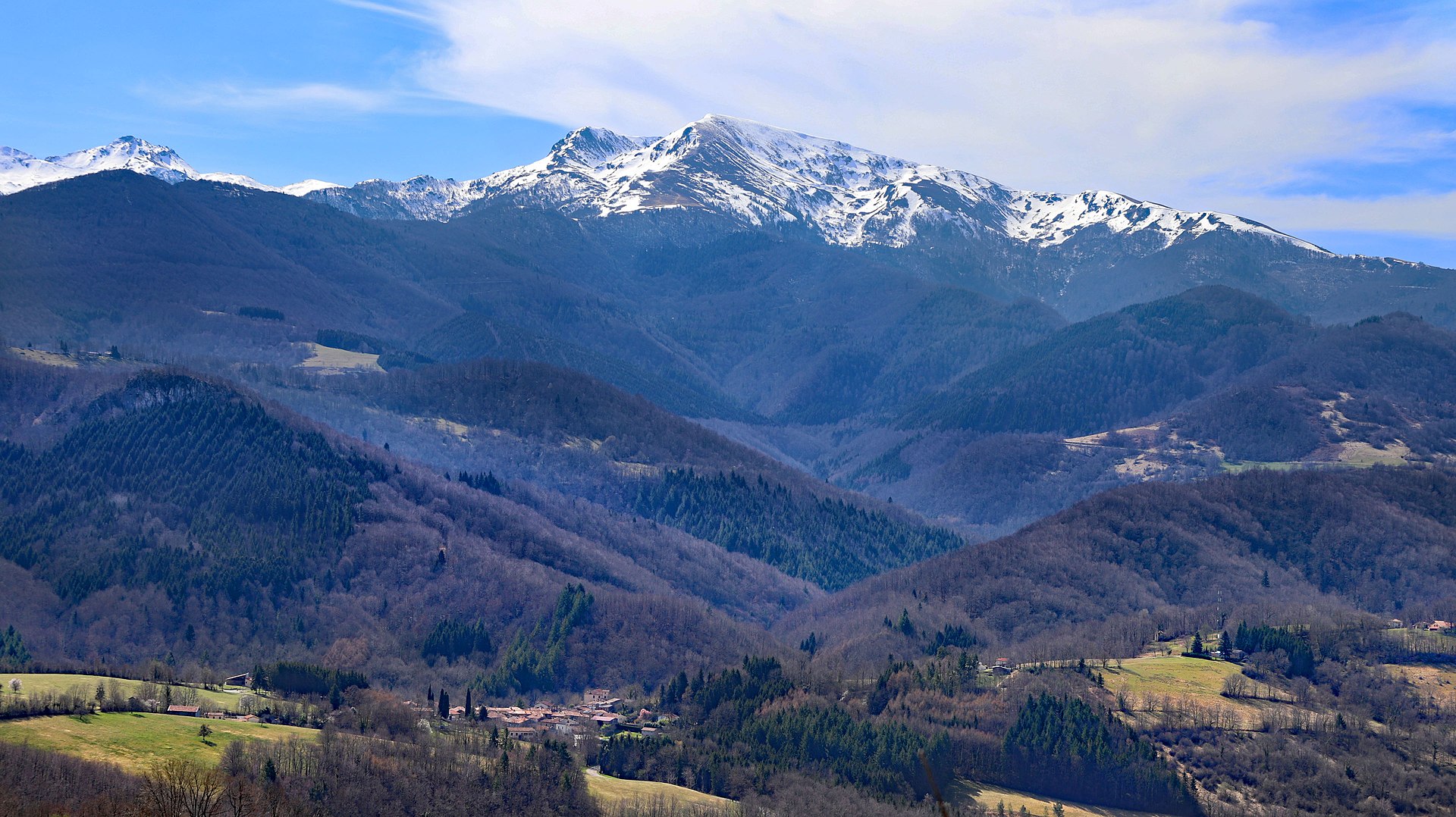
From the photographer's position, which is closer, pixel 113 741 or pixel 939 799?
pixel 939 799

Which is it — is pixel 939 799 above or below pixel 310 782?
above

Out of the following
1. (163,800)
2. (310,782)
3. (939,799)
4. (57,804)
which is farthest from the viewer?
(310,782)

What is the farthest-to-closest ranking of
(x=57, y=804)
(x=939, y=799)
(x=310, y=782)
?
(x=310, y=782) → (x=57, y=804) → (x=939, y=799)

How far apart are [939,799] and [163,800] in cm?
11929

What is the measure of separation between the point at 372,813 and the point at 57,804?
3745cm

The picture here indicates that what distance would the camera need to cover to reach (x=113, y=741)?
198625 mm

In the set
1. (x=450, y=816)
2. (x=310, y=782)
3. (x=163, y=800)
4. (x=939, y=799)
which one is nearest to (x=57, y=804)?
(x=163, y=800)

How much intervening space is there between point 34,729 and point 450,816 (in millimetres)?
51816

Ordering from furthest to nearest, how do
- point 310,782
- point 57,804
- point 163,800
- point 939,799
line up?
point 310,782
point 57,804
point 163,800
point 939,799

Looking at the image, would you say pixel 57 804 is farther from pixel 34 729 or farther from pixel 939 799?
pixel 939 799

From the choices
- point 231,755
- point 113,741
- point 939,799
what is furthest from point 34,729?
point 939,799

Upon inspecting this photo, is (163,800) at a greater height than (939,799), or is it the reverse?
(939,799)

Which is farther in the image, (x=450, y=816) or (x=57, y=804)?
(x=450, y=816)

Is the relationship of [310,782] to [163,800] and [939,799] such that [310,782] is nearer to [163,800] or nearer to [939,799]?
[163,800]
